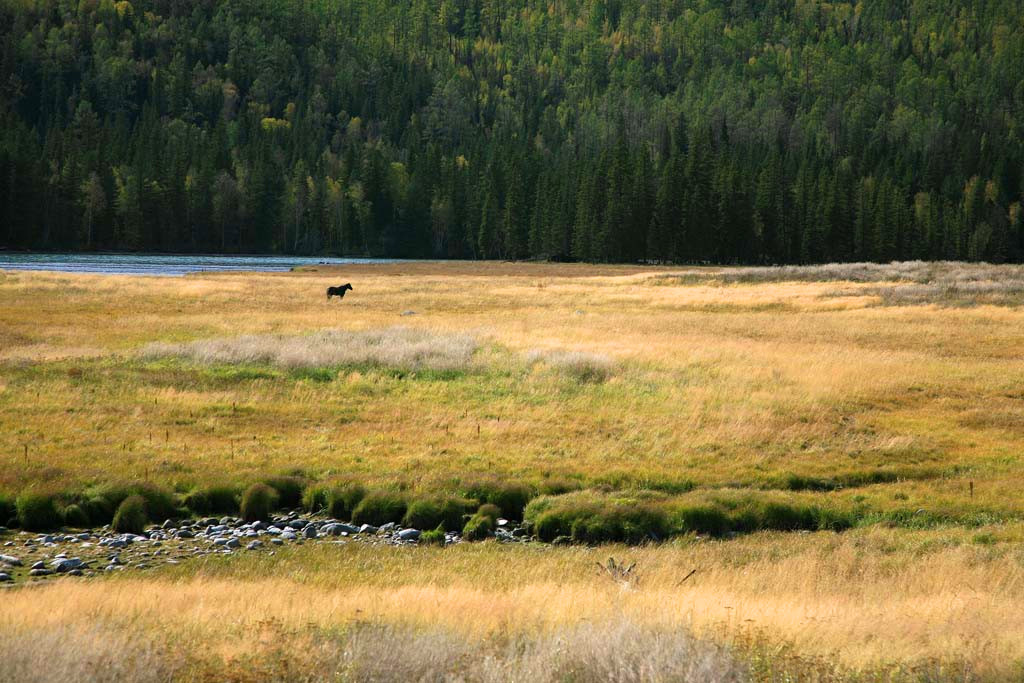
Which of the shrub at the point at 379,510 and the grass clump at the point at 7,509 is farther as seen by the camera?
the shrub at the point at 379,510

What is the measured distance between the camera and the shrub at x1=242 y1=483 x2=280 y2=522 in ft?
57.3

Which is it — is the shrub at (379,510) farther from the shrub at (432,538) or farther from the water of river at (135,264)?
the water of river at (135,264)

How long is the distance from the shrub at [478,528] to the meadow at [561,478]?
835mm

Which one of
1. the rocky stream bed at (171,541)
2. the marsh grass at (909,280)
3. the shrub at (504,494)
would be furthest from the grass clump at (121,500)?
the marsh grass at (909,280)

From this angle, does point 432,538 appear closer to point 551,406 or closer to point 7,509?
point 7,509

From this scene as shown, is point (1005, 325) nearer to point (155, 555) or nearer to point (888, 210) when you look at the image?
point (155, 555)

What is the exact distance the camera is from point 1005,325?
43.8 metres

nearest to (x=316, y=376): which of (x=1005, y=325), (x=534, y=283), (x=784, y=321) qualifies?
(x=784, y=321)

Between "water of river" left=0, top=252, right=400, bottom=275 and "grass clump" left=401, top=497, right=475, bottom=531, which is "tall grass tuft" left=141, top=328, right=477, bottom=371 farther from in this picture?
"water of river" left=0, top=252, right=400, bottom=275

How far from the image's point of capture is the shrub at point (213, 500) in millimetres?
17719

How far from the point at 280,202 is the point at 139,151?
77.4ft

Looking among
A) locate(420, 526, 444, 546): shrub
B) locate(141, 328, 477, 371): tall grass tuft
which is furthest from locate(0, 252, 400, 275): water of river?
locate(420, 526, 444, 546): shrub

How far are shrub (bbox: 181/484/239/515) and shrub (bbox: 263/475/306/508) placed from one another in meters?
0.72

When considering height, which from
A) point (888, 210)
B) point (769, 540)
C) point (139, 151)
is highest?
point (139, 151)
